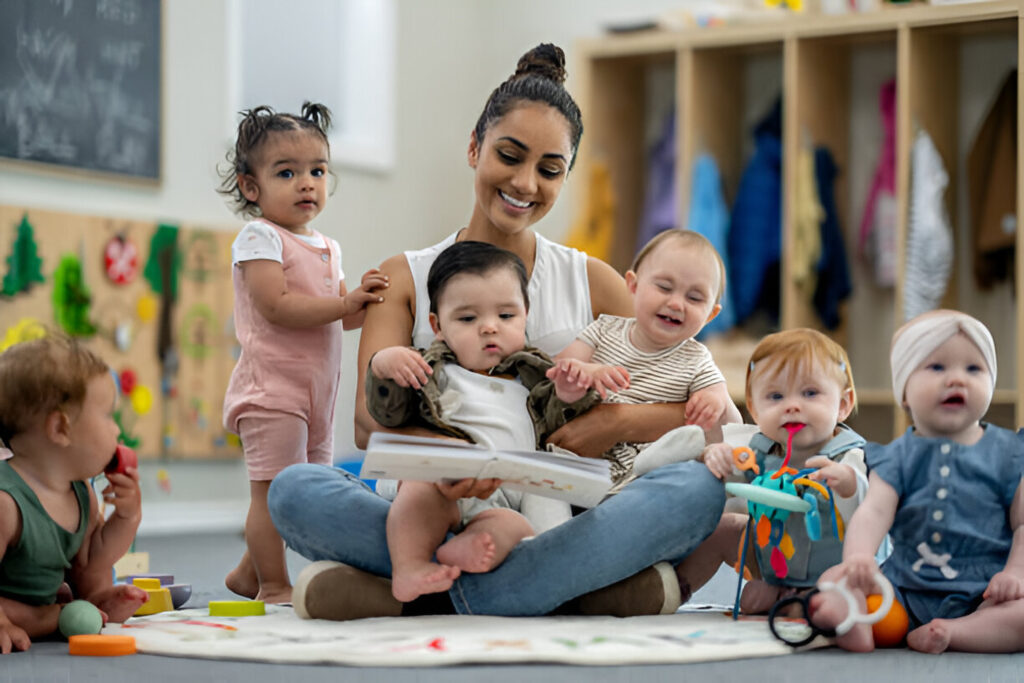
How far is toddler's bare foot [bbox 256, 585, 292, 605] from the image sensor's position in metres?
2.18

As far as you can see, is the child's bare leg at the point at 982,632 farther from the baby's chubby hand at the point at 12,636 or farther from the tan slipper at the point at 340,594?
the baby's chubby hand at the point at 12,636

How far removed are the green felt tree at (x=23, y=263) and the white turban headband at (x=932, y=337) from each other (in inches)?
104

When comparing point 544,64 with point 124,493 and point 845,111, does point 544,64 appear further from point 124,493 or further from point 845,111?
point 845,111

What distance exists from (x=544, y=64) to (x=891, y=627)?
1.14 m

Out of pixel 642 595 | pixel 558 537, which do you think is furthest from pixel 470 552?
pixel 642 595

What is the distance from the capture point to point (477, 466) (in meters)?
1.64

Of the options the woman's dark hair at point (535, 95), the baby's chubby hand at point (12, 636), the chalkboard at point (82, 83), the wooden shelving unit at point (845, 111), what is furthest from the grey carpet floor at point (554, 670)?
the wooden shelving unit at point (845, 111)

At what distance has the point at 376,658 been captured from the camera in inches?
58.7

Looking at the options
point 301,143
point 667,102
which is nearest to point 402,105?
point 667,102

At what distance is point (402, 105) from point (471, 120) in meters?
0.48

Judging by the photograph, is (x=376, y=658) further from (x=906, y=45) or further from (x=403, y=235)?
(x=403, y=235)

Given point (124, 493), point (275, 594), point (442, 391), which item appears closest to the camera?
point (124, 493)

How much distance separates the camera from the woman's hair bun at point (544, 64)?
7.36 ft

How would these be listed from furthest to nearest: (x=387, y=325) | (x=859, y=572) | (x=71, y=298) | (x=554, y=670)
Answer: (x=71, y=298), (x=387, y=325), (x=859, y=572), (x=554, y=670)
